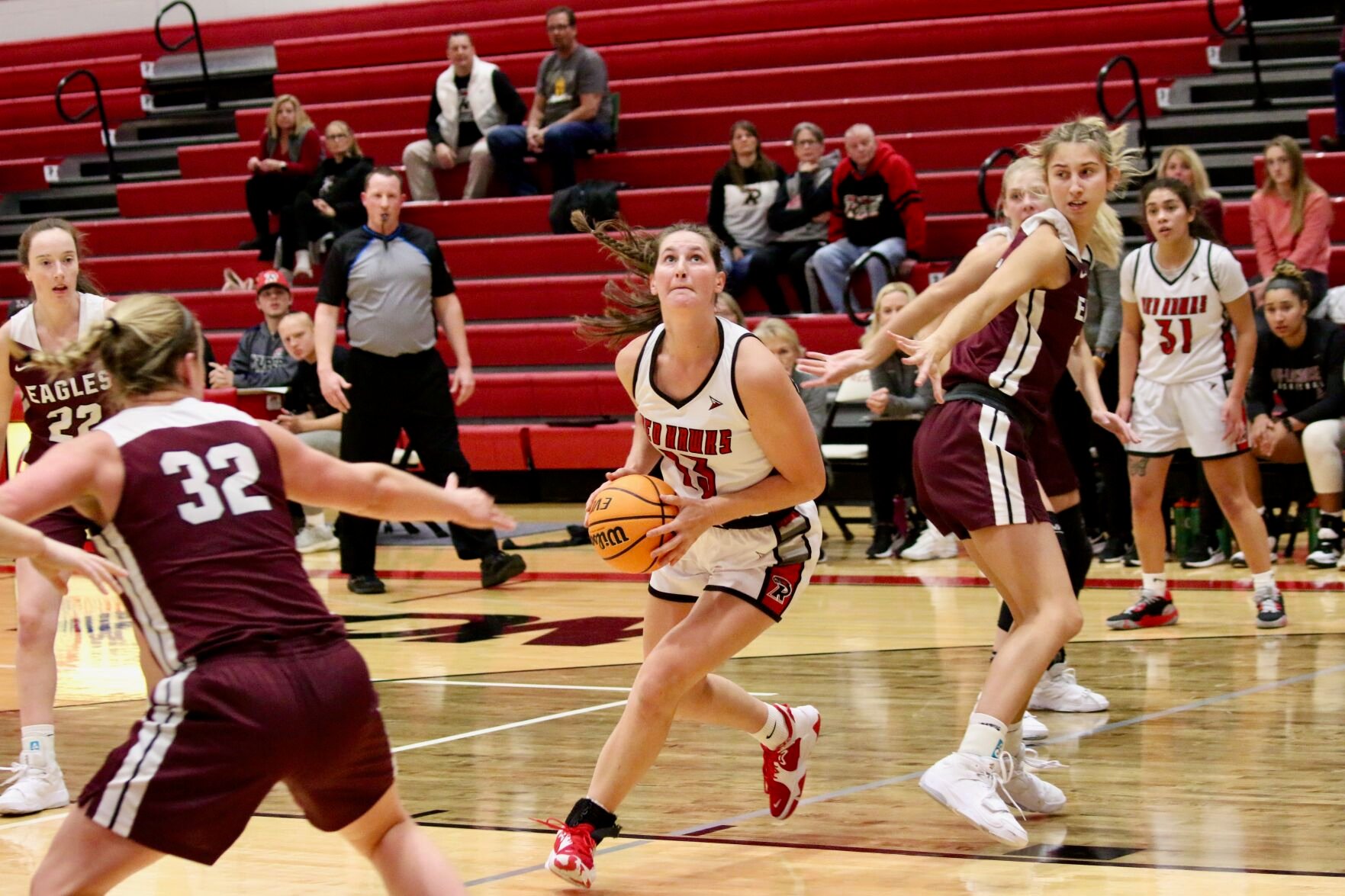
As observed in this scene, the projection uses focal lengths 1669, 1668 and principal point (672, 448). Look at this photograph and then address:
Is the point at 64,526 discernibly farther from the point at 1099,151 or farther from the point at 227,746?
the point at 1099,151

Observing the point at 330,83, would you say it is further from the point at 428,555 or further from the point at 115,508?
the point at 115,508

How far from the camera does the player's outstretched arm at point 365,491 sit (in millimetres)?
2848

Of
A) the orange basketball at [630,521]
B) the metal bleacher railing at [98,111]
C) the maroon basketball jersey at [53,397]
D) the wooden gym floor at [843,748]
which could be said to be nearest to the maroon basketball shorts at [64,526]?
the maroon basketball jersey at [53,397]

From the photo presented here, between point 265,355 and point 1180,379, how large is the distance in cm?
598

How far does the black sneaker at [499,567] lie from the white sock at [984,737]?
4.72 metres

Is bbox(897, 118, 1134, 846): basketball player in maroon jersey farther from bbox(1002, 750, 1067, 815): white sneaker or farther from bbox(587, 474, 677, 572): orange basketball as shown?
bbox(587, 474, 677, 572): orange basketball

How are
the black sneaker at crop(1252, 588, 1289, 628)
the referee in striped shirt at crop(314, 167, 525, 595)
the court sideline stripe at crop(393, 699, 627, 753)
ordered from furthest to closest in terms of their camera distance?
the referee in striped shirt at crop(314, 167, 525, 595), the black sneaker at crop(1252, 588, 1289, 628), the court sideline stripe at crop(393, 699, 627, 753)

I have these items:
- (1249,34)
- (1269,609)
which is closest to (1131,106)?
(1249,34)

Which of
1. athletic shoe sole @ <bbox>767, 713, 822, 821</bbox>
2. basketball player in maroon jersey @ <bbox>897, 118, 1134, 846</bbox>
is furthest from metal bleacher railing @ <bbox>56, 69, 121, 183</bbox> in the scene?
athletic shoe sole @ <bbox>767, 713, 822, 821</bbox>

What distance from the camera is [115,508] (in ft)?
8.76

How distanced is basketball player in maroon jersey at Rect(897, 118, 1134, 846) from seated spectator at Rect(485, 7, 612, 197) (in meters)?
8.11

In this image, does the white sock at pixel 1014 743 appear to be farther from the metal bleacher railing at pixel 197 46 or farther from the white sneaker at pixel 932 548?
the metal bleacher railing at pixel 197 46

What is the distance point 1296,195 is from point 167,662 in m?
7.55

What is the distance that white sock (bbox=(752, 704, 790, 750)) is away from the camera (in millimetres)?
4047
